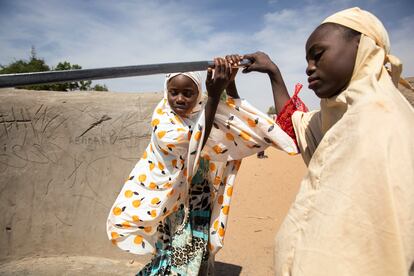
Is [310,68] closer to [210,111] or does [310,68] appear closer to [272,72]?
[272,72]

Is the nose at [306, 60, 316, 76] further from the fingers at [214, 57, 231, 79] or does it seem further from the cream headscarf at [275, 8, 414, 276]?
the fingers at [214, 57, 231, 79]

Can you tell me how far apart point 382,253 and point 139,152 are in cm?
297

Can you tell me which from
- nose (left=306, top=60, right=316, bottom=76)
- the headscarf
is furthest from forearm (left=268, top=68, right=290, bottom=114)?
nose (left=306, top=60, right=316, bottom=76)

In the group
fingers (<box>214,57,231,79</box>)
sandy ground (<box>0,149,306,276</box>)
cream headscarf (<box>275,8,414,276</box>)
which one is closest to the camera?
cream headscarf (<box>275,8,414,276</box>)

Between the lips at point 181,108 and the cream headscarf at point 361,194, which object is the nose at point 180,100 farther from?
the cream headscarf at point 361,194

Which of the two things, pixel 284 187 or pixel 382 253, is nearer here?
pixel 382 253

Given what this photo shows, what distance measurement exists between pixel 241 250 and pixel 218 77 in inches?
125

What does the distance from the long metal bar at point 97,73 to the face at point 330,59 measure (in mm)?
520

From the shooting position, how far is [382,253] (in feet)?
3.08

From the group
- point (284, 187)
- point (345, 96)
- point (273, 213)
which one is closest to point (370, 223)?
point (345, 96)

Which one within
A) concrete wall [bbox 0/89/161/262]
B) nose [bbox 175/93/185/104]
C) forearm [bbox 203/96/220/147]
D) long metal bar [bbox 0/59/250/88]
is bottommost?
concrete wall [bbox 0/89/161/262]

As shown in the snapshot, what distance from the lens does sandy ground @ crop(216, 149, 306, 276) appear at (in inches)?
147

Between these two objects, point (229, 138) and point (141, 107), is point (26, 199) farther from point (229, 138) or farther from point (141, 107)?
point (229, 138)

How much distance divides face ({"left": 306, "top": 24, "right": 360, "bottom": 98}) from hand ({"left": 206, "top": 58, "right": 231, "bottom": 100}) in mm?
452
